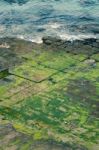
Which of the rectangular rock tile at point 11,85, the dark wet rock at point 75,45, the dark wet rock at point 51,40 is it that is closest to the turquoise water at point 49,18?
the dark wet rock at point 51,40

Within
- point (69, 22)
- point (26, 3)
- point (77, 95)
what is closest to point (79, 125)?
point (77, 95)

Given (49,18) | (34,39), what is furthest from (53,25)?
(34,39)

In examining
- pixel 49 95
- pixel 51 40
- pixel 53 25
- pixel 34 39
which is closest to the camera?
pixel 49 95

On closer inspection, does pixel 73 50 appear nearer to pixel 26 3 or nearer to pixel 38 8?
pixel 38 8

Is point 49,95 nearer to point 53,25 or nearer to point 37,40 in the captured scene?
point 37,40

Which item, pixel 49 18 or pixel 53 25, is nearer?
pixel 53 25

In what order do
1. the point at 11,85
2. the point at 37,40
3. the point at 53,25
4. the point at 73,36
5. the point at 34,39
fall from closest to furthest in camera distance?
the point at 11,85
the point at 37,40
the point at 34,39
the point at 73,36
the point at 53,25
